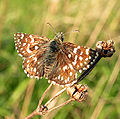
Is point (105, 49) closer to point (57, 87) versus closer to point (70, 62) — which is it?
point (70, 62)

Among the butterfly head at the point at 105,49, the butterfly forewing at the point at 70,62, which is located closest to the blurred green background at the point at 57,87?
the butterfly forewing at the point at 70,62

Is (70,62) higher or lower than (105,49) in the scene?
lower

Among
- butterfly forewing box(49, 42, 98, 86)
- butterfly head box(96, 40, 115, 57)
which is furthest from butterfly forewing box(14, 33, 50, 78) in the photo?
butterfly head box(96, 40, 115, 57)

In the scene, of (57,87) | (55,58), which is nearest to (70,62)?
(55,58)

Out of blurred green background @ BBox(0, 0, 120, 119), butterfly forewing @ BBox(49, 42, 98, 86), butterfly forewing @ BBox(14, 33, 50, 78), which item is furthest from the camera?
blurred green background @ BBox(0, 0, 120, 119)

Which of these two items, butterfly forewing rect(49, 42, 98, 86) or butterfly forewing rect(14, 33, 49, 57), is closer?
butterfly forewing rect(49, 42, 98, 86)

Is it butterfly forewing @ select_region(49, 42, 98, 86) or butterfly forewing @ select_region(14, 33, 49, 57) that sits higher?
butterfly forewing @ select_region(14, 33, 49, 57)

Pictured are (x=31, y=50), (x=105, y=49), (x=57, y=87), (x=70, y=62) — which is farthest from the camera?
(x=57, y=87)

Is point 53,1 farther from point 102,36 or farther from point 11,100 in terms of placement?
point 11,100

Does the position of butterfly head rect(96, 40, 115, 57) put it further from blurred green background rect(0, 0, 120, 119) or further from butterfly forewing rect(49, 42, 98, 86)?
blurred green background rect(0, 0, 120, 119)
